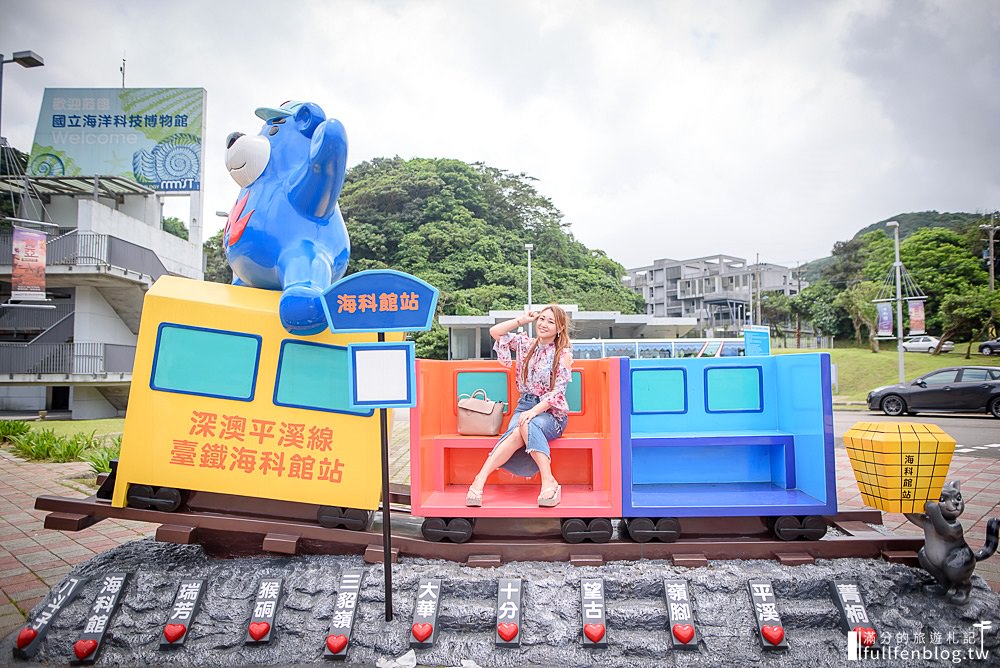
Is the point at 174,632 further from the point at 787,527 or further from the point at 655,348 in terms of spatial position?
the point at 655,348

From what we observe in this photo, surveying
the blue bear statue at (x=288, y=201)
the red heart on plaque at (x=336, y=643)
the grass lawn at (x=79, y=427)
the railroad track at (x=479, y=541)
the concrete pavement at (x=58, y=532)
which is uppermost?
the blue bear statue at (x=288, y=201)

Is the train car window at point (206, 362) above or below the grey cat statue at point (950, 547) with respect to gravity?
above

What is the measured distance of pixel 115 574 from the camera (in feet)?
11.3

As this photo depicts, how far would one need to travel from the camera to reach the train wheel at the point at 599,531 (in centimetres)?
346

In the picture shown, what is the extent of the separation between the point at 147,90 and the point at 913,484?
74.4 ft

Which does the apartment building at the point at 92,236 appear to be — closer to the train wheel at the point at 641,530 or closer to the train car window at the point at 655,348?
the train car window at the point at 655,348

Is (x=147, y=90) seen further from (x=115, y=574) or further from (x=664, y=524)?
(x=664, y=524)

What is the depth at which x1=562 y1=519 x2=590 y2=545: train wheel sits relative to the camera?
3453 mm

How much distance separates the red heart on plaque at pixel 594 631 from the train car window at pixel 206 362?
2.28m

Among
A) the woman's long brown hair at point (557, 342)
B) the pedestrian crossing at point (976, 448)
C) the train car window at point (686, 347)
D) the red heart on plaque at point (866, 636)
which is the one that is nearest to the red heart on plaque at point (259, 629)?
the woman's long brown hair at point (557, 342)

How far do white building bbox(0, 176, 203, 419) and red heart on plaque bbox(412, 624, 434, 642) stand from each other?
1509cm

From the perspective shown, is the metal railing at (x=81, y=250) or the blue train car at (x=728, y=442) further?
the metal railing at (x=81, y=250)

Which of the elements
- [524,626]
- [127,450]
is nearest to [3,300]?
[127,450]

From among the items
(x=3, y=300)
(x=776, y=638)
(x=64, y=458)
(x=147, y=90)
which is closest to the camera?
(x=776, y=638)
